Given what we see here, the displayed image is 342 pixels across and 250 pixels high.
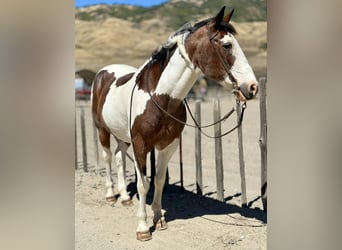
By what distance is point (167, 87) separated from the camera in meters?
2.86

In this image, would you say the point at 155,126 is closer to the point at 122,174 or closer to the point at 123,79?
the point at 123,79

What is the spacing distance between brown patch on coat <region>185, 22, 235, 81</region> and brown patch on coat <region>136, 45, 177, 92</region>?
274mm

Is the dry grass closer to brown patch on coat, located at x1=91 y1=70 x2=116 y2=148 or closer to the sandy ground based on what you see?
the sandy ground

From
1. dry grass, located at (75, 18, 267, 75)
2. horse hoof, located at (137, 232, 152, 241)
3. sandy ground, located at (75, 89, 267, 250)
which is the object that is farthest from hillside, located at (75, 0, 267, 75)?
horse hoof, located at (137, 232, 152, 241)

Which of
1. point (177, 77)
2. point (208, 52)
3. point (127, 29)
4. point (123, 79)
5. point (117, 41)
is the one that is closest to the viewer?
point (208, 52)

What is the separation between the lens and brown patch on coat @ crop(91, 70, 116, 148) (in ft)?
12.9

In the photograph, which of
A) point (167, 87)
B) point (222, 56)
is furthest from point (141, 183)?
point (222, 56)

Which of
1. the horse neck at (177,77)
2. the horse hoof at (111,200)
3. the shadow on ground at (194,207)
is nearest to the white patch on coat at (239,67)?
the horse neck at (177,77)

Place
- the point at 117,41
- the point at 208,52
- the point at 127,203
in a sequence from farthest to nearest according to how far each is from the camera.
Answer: the point at 117,41, the point at 127,203, the point at 208,52

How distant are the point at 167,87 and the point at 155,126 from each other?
31cm

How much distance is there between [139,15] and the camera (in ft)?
135
